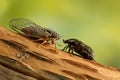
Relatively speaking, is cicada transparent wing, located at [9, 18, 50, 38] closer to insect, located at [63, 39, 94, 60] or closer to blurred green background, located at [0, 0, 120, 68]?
insect, located at [63, 39, 94, 60]

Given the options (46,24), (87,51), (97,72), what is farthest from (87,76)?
(46,24)

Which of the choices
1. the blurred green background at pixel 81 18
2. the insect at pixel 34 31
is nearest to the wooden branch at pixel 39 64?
the insect at pixel 34 31

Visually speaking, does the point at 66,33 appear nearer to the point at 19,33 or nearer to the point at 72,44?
the point at 72,44

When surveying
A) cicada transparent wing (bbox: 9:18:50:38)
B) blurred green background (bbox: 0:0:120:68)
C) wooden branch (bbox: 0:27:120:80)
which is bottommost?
Answer: wooden branch (bbox: 0:27:120:80)

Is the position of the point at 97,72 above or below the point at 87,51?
below

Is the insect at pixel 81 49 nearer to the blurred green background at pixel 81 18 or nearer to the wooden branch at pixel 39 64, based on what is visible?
the wooden branch at pixel 39 64

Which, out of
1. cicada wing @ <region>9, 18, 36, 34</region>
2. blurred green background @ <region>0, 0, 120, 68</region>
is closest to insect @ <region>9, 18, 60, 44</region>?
cicada wing @ <region>9, 18, 36, 34</region>

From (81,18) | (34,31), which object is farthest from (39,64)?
(81,18)
